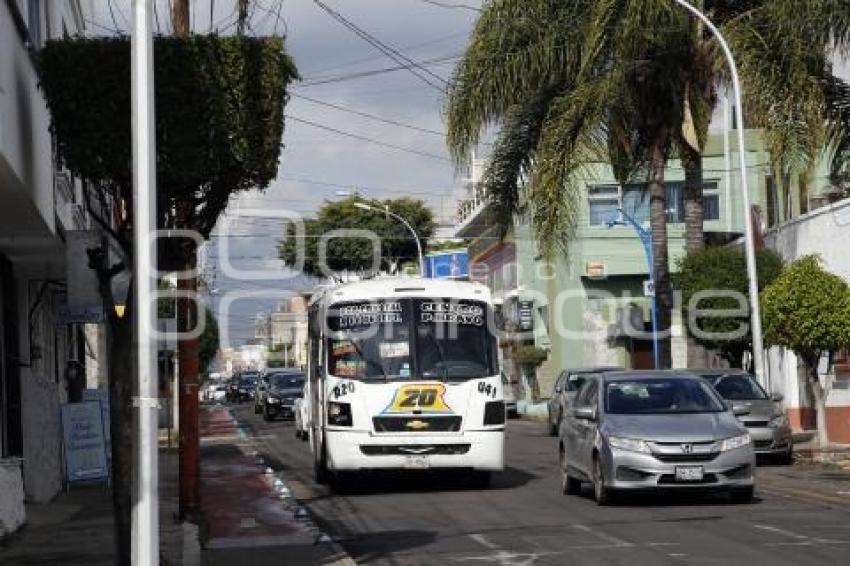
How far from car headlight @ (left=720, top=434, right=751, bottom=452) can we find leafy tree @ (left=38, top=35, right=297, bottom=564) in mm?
7440

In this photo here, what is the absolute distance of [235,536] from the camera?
15.5m

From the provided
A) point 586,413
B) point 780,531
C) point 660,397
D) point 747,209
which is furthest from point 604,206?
point 780,531

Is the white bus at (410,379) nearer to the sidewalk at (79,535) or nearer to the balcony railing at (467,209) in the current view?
the sidewalk at (79,535)

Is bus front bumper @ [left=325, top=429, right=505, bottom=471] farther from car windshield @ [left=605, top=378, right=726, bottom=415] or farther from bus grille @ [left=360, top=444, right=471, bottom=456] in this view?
car windshield @ [left=605, top=378, right=726, bottom=415]

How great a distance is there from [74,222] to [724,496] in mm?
9714

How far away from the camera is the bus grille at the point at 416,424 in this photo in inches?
797

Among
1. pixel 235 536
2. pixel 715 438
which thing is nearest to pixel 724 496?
pixel 715 438

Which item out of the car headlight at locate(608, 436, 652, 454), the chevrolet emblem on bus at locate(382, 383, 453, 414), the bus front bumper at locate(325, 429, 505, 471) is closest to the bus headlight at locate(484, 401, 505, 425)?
the bus front bumper at locate(325, 429, 505, 471)

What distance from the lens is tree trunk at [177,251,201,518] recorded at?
15.7m

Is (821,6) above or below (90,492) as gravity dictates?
above

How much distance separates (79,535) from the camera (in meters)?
16.1

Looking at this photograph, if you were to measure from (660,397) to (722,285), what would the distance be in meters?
14.3

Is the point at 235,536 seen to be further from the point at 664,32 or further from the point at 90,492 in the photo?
the point at 664,32

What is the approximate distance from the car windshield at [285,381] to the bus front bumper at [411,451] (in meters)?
29.3
